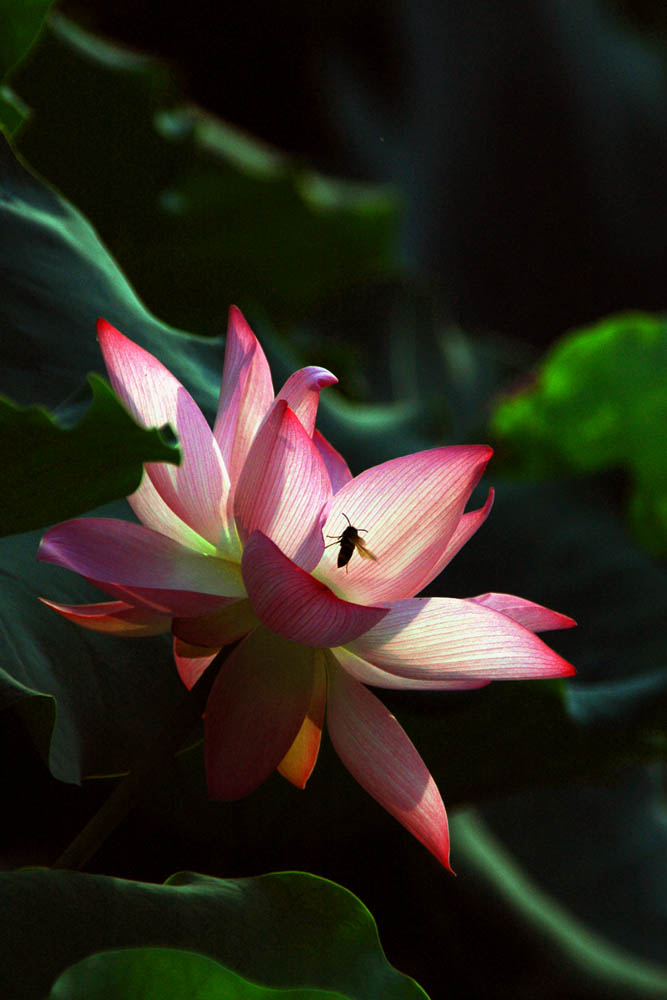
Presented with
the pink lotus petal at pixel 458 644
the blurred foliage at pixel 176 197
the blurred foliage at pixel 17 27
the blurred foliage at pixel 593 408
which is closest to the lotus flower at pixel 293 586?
the pink lotus petal at pixel 458 644

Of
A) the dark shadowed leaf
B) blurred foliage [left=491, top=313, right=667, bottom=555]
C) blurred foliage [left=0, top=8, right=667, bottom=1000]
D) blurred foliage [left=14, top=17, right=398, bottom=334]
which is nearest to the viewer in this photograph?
the dark shadowed leaf

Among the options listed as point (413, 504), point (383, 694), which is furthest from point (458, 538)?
point (383, 694)

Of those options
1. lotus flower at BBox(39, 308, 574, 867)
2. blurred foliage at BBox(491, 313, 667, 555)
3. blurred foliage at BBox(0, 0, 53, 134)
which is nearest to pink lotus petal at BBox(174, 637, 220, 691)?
lotus flower at BBox(39, 308, 574, 867)

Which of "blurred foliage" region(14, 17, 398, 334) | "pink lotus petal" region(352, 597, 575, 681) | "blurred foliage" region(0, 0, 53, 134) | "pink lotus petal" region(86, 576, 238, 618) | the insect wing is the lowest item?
"pink lotus petal" region(86, 576, 238, 618)

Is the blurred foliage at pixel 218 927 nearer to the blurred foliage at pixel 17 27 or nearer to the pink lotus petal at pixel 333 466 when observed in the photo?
the pink lotus petal at pixel 333 466

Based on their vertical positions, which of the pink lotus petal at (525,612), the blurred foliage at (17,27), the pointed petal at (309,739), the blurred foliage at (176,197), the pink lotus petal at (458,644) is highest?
the blurred foliage at (176,197)

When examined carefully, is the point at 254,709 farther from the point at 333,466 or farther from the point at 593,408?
the point at 593,408

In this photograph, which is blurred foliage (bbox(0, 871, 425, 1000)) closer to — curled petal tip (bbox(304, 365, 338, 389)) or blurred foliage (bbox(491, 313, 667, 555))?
curled petal tip (bbox(304, 365, 338, 389))
